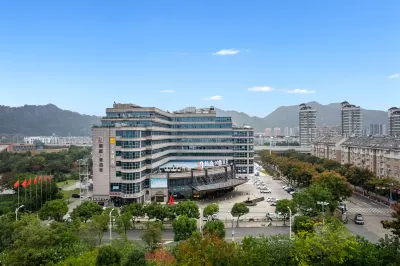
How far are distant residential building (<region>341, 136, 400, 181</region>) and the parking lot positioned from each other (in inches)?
629

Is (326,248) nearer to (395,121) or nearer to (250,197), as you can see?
(250,197)

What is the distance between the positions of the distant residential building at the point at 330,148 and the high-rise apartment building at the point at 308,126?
36.4 metres

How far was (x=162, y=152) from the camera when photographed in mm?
51719

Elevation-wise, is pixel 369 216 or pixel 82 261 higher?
pixel 82 261

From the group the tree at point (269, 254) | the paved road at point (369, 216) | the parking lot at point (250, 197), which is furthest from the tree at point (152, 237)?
the paved road at point (369, 216)

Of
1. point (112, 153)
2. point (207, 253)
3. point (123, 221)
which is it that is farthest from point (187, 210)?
point (112, 153)

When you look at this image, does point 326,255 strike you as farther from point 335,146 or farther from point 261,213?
point 335,146

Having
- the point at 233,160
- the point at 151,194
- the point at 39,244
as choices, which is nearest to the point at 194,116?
the point at 233,160

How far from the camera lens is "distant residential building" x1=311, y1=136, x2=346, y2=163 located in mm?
73688

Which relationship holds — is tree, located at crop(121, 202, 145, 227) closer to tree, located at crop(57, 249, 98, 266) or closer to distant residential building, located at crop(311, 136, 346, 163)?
tree, located at crop(57, 249, 98, 266)

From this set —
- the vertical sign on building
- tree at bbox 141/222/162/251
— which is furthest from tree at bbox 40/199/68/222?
tree at bbox 141/222/162/251

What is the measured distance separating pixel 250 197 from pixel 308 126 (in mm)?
90111

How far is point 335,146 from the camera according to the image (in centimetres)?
7469

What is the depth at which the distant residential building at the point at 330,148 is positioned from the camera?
242 ft
